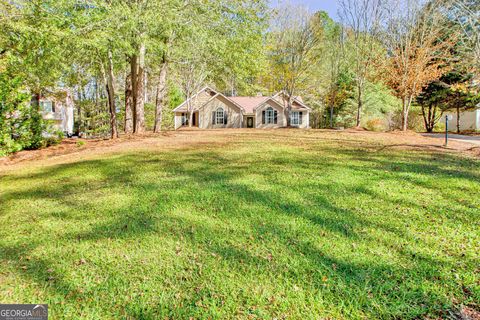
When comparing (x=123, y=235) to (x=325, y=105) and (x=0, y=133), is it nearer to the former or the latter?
(x=0, y=133)

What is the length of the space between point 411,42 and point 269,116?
57.5 ft

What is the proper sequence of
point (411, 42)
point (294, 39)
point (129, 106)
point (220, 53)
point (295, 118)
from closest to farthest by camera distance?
point (220, 53), point (129, 106), point (411, 42), point (294, 39), point (295, 118)

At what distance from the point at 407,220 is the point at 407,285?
4.86ft

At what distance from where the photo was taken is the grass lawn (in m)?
2.27

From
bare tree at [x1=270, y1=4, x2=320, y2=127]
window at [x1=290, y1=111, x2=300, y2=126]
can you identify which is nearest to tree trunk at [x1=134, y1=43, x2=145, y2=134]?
bare tree at [x1=270, y1=4, x2=320, y2=127]

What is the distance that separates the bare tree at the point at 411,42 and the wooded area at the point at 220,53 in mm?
68

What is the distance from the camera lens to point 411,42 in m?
16.2

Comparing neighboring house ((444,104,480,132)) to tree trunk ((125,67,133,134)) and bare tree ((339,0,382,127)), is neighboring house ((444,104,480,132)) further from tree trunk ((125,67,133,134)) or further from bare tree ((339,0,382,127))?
tree trunk ((125,67,133,134))

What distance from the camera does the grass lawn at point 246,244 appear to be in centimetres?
227

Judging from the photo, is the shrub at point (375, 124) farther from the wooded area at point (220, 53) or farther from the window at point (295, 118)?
the window at point (295, 118)

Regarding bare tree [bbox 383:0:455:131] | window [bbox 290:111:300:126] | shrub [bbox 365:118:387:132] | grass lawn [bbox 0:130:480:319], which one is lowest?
grass lawn [bbox 0:130:480:319]

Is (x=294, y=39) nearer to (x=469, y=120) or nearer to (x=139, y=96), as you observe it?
(x=139, y=96)

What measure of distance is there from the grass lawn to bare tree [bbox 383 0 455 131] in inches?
489

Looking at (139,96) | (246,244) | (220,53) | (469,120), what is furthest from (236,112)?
(246,244)
